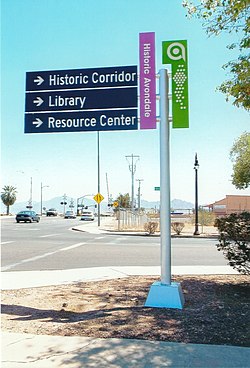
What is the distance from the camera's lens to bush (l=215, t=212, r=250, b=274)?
6621 mm

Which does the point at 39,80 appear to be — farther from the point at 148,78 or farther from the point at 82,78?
the point at 148,78

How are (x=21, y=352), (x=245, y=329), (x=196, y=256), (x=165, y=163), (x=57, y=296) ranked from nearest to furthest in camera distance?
(x=21, y=352), (x=245, y=329), (x=165, y=163), (x=57, y=296), (x=196, y=256)

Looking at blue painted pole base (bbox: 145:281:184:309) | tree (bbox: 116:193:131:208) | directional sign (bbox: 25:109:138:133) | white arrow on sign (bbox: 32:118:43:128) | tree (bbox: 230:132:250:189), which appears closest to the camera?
blue painted pole base (bbox: 145:281:184:309)

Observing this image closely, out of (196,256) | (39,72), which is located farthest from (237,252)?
(196,256)

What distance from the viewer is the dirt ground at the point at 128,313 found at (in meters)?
4.51

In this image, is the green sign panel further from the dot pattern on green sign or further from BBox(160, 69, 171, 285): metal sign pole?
BBox(160, 69, 171, 285): metal sign pole

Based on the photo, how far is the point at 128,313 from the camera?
17.5 ft

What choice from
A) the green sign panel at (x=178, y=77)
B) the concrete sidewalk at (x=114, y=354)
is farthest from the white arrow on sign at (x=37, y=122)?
the concrete sidewalk at (x=114, y=354)

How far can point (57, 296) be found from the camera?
6.71 meters

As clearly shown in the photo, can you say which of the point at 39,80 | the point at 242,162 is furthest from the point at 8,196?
the point at 39,80

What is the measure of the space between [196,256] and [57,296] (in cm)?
756

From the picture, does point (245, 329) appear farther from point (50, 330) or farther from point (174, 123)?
point (174, 123)

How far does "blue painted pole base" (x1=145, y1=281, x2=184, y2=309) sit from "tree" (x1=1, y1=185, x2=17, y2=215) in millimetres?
84507

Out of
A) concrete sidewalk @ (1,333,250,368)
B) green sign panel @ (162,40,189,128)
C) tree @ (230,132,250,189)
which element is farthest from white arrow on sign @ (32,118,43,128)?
tree @ (230,132,250,189)
